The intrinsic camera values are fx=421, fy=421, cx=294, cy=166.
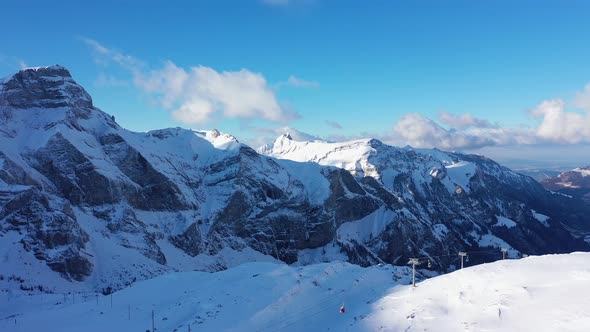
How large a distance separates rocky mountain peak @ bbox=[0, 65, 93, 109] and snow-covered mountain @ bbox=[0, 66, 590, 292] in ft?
1.18

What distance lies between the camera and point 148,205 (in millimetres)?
129625

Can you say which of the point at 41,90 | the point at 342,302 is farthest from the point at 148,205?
the point at 342,302

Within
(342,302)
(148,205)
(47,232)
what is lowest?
(342,302)

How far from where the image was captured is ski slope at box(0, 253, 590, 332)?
31656 mm

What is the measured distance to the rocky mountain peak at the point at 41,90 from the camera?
128750 mm

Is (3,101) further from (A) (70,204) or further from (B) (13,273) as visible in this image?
(B) (13,273)

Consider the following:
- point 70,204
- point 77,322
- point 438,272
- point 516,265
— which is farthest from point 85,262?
point 438,272

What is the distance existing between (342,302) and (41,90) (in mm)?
128060

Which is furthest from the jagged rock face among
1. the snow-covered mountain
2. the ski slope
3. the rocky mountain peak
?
the rocky mountain peak

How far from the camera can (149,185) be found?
437ft

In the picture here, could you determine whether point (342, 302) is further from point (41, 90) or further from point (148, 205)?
point (41, 90)

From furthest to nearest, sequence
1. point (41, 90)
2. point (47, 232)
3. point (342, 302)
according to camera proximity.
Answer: point (41, 90) → point (47, 232) → point (342, 302)

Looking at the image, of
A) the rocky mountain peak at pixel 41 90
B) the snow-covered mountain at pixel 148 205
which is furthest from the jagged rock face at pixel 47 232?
the rocky mountain peak at pixel 41 90

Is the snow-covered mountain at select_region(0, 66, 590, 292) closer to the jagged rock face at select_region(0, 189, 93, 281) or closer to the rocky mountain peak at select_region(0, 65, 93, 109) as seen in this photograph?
the jagged rock face at select_region(0, 189, 93, 281)
